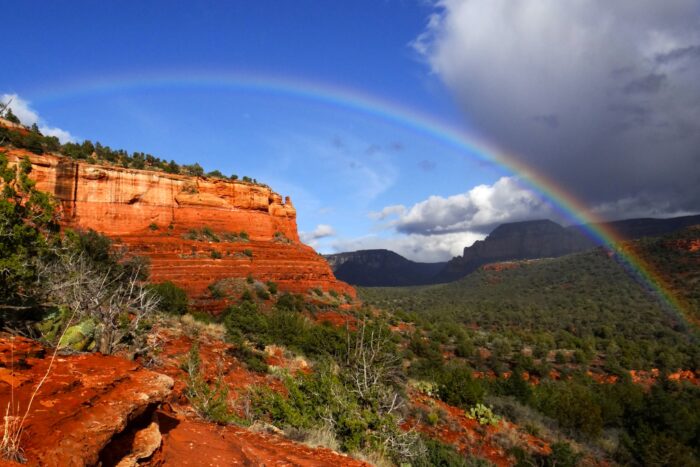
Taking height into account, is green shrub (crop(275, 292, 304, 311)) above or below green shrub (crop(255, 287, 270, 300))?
below

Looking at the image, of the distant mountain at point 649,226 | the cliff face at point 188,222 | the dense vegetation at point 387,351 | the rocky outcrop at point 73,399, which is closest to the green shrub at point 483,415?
the dense vegetation at point 387,351

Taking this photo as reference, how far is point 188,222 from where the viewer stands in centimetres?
4047

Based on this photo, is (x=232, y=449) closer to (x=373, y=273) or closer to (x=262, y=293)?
(x=262, y=293)

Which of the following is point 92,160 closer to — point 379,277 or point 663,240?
point 663,240

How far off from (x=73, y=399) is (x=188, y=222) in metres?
40.0

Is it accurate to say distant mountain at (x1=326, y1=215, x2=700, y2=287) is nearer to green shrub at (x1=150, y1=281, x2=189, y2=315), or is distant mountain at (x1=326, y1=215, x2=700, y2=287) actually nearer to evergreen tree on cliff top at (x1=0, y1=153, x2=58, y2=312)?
green shrub at (x1=150, y1=281, x2=189, y2=315)

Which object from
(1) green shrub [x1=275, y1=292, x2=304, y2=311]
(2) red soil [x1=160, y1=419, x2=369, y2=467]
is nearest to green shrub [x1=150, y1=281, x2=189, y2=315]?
(1) green shrub [x1=275, y1=292, x2=304, y2=311]

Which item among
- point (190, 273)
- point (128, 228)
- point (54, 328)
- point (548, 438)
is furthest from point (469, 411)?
point (128, 228)

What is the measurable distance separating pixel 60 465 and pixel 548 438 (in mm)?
17738

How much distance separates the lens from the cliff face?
→ 3328 cm

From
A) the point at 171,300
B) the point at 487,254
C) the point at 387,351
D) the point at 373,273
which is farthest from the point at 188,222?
the point at 487,254

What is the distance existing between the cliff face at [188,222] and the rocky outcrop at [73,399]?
28.0 m

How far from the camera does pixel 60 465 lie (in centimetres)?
260

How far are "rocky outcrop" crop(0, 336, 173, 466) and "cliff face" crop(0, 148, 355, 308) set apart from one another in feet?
91.9
